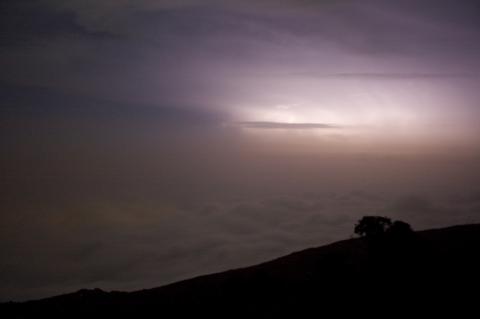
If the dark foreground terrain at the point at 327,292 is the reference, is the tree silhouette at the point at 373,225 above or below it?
above

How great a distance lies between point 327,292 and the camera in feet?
51.9

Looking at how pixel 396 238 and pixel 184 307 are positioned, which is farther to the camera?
pixel 184 307

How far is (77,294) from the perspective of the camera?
78.3 ft

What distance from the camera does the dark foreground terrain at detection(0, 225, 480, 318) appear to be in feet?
45.0

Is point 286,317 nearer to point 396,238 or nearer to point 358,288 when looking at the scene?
point 358,288

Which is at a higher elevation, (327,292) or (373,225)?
(373,225)

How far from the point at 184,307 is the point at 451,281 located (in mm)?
13985

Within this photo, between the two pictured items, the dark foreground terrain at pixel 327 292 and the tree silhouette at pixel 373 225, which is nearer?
the dark foreground terrain at pixel 327 292

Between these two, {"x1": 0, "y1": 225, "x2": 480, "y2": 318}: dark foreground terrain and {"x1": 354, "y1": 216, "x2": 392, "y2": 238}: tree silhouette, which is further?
{"x1": 354, "y1": 216, "x2": 392, "y2": 238}: tree silhouette

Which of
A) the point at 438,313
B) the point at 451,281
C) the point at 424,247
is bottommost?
the point at 438,313

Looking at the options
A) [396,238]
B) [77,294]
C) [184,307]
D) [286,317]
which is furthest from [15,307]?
[396,238]

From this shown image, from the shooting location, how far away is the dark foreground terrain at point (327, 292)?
539 inches

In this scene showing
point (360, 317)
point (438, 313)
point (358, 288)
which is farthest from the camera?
point (358, 288)

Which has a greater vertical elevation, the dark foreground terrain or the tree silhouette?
the tree silhouette
